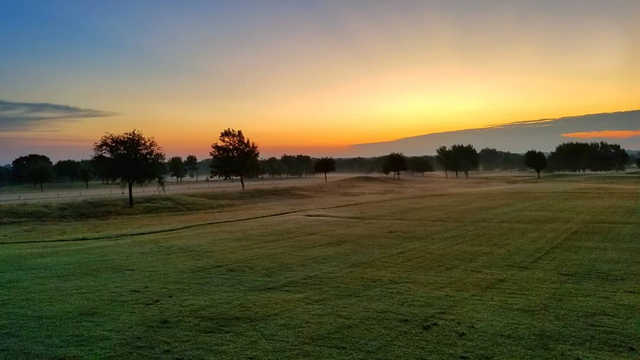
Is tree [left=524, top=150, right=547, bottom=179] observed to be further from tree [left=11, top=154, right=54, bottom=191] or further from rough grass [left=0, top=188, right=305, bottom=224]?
tree [left=11, top=154, right=54, bottom=191]

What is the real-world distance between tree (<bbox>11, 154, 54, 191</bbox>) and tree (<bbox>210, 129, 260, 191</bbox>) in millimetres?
42582

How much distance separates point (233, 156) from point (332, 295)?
6896 centimetres

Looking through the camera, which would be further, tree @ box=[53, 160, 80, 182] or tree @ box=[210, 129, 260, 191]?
tree @ box=[53, 160, 80, 182]

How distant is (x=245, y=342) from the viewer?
7.48m

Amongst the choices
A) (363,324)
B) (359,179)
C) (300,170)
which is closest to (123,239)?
(363,324)

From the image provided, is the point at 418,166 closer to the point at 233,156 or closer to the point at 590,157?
the point at 590,157

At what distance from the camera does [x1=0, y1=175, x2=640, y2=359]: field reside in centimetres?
730

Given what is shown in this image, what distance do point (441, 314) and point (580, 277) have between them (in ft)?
16.8

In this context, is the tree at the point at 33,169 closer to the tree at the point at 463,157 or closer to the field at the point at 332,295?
the field at the point at 332,295

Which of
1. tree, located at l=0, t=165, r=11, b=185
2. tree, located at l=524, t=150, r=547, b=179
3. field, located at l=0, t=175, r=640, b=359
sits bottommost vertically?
field, located at l=0, t=175, r=640, b=359

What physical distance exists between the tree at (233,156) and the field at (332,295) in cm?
5639

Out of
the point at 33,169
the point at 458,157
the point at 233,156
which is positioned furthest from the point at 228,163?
the point at 458,157

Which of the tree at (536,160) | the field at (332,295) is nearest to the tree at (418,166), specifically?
the tree at (536,160)

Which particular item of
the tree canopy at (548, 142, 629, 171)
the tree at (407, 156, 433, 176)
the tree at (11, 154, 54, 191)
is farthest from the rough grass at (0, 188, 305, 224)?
the tree canopy at (548, 142, 629, 171)
